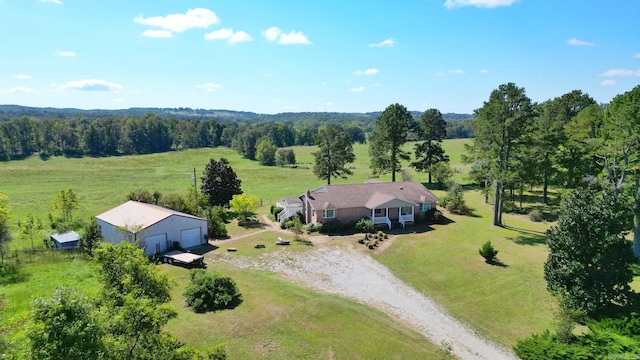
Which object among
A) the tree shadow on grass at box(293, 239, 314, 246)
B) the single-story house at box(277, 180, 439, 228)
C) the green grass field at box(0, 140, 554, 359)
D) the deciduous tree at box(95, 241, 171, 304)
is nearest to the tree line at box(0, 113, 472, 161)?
the single-story house at box(277, 180, 439, 228)

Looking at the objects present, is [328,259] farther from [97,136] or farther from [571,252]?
[97,136]

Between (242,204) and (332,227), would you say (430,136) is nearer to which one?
(332,227)

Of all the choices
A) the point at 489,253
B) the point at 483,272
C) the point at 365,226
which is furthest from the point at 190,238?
the point at 489,253

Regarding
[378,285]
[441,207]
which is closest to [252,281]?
[378,285]

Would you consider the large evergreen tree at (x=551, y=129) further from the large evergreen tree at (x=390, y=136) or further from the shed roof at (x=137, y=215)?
the shed roof at (x=137, y=215)

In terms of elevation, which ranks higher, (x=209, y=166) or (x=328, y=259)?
(x=209, y=166)

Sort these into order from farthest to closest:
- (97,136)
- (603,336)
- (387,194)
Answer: (97,136), (387,194), (603,336)

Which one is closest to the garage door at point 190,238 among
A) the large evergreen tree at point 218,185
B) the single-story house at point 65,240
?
the single-story house at point 65,240
